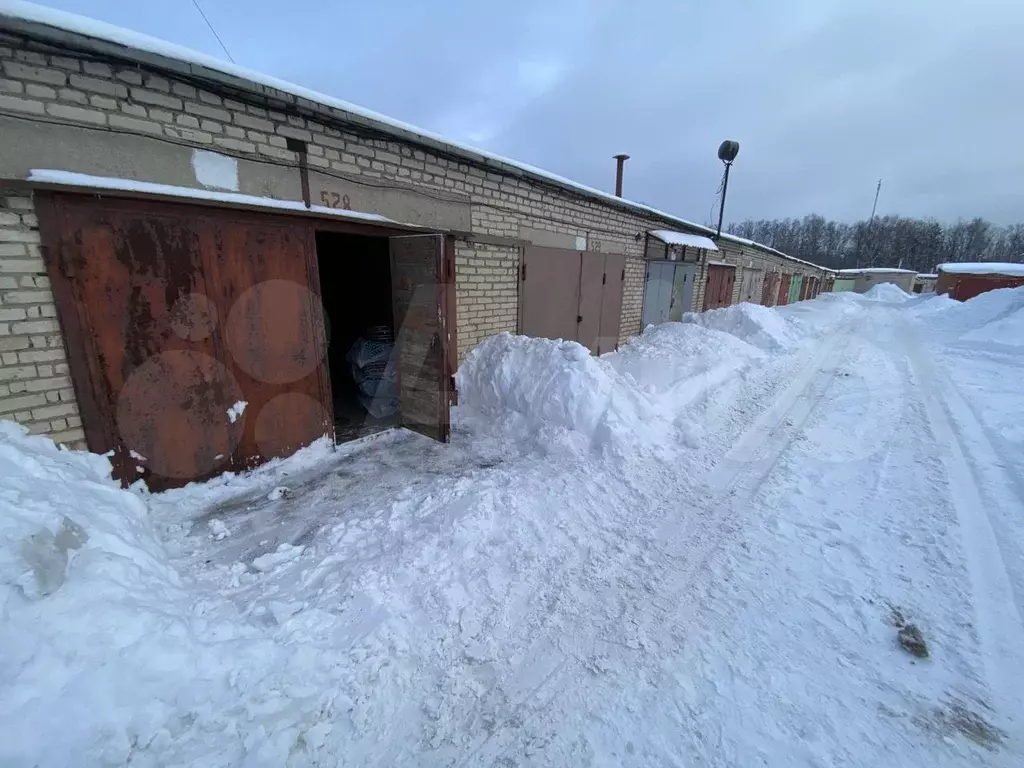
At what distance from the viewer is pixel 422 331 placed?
5.15 meters

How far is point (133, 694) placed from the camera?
6.06 feet

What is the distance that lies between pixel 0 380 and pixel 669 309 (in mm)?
13161

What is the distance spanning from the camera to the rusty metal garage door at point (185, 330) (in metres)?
3.03

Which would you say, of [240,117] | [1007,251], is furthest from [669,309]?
[1007,251]

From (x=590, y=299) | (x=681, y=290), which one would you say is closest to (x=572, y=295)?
(x=590, y=299)

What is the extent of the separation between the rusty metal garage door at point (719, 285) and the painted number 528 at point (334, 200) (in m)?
13.8

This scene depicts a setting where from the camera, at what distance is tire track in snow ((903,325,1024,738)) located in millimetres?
2268

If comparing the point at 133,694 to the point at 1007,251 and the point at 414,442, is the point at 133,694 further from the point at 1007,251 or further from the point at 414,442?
the point at 1007,251

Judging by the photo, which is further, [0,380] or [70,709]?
[0,380]

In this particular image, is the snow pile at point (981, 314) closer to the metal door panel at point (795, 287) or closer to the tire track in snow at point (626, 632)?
the metal door panel at point (795, 287)

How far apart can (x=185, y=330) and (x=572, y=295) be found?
6402 mm

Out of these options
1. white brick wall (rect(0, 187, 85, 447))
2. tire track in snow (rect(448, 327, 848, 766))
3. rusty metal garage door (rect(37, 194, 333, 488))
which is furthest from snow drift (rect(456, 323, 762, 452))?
white brick wall (rect(0, 187, 85, 447))

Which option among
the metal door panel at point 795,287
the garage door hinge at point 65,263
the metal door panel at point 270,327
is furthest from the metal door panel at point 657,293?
the metal door panel at point 795,287

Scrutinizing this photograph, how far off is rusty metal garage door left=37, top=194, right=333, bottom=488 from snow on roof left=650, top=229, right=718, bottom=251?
9.11m
